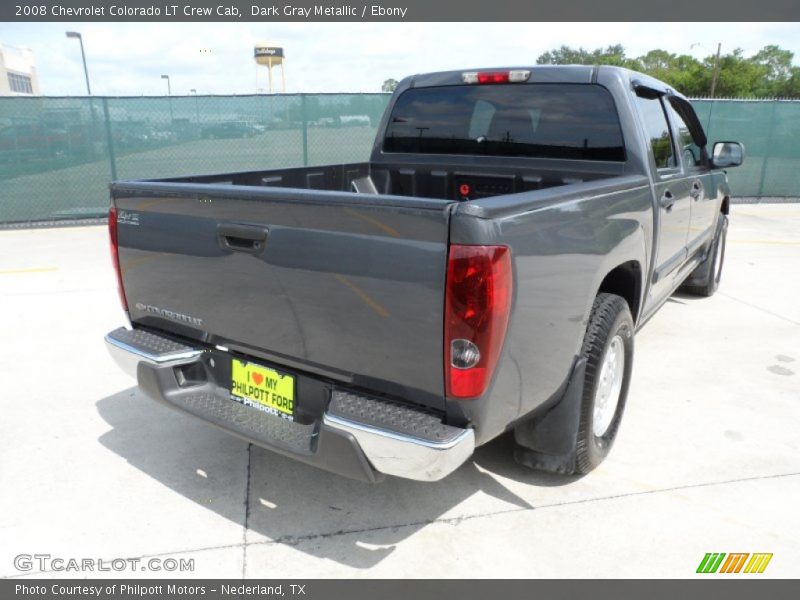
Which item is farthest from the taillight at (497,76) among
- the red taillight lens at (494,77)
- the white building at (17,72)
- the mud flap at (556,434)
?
the white building at (17,72)

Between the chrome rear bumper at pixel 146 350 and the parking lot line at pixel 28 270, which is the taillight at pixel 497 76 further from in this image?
the parking lot line at pixel 28 270

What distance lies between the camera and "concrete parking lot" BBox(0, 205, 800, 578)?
2523 mm

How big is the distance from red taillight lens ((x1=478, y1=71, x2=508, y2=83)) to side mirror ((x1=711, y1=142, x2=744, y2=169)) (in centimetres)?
207

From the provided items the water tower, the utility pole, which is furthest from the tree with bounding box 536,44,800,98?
the water tower

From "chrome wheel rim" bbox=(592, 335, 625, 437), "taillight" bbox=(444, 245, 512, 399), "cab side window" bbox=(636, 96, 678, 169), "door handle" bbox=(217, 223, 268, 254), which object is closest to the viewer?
"taillight" bbox=(444, 245, 512, 399)

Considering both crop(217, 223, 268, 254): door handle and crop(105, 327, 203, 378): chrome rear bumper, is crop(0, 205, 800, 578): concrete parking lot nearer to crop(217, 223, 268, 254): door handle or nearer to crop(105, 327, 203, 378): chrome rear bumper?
crop(105, 327, 203, 378): chrome rear bumper

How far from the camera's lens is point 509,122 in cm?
390

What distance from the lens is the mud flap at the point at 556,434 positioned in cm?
268

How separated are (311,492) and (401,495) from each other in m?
0.44

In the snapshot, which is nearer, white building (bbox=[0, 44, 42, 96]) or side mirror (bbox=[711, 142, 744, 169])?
side mirror (bbox=[711, 142, 744, 169])

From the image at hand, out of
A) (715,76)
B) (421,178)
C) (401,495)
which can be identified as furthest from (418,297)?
(715,76)
